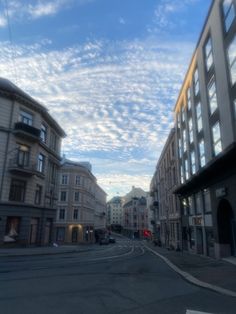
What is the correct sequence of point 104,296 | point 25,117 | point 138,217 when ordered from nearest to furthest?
1. point 104,296
2. point 25,117
3. point 138,217

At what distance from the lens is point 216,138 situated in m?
21.0

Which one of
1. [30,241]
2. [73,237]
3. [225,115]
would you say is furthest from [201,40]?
[73,237]

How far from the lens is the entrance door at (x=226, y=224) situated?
65.8ft

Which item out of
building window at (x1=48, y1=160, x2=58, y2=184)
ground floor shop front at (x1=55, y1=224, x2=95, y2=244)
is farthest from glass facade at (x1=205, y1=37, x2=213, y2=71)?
ground floor shop front at (x1=55, y1=224, x2=95, y2=244)

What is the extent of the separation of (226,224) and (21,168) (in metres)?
20.4

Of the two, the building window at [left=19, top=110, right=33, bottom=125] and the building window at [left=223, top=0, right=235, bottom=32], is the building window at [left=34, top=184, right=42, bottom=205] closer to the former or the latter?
the building window at [left=19, top=110, right=33, bottom=125]

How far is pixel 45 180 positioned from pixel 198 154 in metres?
20.3

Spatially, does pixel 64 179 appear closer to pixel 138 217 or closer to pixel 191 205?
pixel 191 205

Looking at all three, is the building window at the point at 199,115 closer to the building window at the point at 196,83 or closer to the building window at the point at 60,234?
the building window at the point at 196,83

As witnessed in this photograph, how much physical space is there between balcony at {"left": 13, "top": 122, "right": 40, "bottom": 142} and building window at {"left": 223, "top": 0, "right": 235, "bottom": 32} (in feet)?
70.3

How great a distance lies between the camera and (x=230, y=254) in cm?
2003

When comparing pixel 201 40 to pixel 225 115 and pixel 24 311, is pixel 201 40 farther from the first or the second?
pixel 24 311

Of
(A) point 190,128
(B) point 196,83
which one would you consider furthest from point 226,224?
(B) point 196,83

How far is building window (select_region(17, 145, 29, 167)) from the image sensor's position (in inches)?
1214
